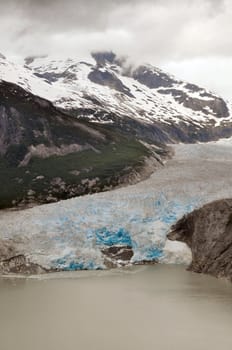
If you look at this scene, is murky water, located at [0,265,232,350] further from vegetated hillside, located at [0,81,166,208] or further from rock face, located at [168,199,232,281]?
vegetated hillside, located at [0,81,166,208]

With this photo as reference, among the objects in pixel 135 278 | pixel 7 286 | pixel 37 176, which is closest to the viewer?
pixel 7 286

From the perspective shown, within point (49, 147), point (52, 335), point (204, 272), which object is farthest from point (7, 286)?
point (49, 147)

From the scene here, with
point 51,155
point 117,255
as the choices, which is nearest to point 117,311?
point 117,255

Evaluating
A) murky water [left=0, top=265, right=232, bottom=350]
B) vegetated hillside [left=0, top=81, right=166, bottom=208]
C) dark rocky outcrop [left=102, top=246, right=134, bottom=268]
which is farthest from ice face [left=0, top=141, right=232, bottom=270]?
vegetated hillside [left=0, top=81, right=166, bottom=208]

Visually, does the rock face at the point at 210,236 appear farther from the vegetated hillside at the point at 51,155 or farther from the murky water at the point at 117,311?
the vegetated hillside at the point at 51,155

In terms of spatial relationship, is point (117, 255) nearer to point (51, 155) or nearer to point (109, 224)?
point (109, 224)

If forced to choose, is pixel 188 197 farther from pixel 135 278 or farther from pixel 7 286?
pixel 7 286
